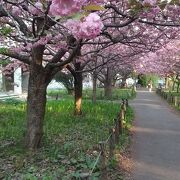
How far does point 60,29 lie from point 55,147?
4281mm

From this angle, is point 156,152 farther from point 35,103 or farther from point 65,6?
point 65,6

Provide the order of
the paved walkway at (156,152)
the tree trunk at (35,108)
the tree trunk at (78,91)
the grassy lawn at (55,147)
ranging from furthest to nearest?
the tree trunk at (78,91) → the tree trunk at (35,108) → the paved walkway at (156,152) → the grassy lawn at (55,147)

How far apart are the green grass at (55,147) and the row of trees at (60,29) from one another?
0.66m

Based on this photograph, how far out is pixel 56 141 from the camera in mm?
11695

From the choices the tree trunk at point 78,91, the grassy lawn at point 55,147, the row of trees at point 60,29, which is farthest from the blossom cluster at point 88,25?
the tree trunk at point 78,91

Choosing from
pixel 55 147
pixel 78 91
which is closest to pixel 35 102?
pixel 55 147

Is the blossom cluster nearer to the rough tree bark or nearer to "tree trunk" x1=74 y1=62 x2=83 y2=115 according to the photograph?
the rough tree bark

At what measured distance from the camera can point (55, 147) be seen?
10.7m

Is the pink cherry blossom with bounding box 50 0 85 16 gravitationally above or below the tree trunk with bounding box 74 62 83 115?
above

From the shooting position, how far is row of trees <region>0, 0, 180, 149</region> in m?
3.00

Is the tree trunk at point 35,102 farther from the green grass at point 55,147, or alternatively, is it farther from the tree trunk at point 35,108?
the green grass at point 55,147

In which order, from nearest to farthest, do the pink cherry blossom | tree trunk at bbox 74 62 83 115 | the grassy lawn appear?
the pink cherry blossom → the grassy lawn → tree trunk at bbox 74 62 83 115

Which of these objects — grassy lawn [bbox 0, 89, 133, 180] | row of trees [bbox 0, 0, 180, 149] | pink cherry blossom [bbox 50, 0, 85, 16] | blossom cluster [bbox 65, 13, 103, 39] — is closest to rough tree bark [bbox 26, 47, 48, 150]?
row of trees [bbox 0, 0, 180, 149]

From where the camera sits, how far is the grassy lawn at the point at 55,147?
844cm
